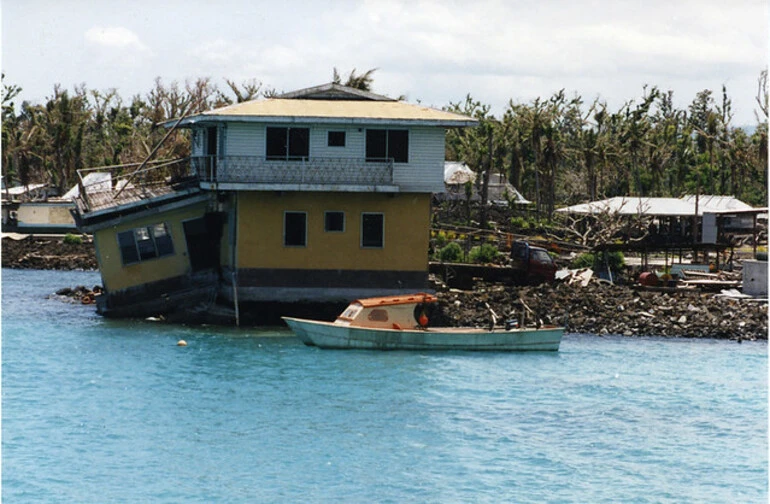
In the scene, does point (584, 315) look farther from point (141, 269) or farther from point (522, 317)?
point (141, 269)

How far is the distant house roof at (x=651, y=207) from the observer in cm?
6600

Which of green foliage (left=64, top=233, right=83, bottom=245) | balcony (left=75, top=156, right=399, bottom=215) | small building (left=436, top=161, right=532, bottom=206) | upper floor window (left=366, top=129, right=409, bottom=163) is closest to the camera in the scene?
balcony (left=75, top=156, right=399, bottom=215)

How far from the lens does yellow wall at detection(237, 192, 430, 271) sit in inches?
1674

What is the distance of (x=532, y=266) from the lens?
50625 millimetres

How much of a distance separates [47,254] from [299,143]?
3532 centimetres

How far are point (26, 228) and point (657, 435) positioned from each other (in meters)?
60.6

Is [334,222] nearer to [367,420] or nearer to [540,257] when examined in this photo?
[540,257]

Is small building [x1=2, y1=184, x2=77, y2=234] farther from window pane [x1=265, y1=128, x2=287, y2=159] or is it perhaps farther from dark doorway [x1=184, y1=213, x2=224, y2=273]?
window pane [x1=265, y1=128, x2=287, y2=159]

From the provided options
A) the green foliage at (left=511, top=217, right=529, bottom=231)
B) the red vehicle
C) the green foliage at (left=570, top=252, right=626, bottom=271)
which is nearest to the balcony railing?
the red vehicle

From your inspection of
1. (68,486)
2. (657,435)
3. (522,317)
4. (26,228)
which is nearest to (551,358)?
(522,317)

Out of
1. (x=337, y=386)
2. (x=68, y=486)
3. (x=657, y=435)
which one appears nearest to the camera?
(x=68, y=486)

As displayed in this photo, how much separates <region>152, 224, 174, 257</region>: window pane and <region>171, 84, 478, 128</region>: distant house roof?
3840 millimetres

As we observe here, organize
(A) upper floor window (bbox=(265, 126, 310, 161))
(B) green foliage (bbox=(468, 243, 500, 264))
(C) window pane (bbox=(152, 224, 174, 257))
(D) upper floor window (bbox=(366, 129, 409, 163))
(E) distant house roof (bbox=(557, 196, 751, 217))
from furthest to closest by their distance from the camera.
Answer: (E) distant house roof (bbox=(557, 196, 751, 217)) < (B) green foliage (bbox=(468, 243, 500, 264)) < (C) window pane (bbox=(152, 224, 174, 257)) < (D) upper floor window (bbox=(366, 129, 409, 163)) < (A) upper floor window (bbox=(265, 126, 310, 161))

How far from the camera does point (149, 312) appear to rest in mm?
43656
